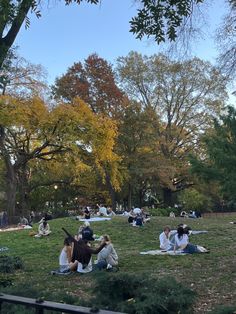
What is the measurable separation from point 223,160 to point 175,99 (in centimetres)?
3711

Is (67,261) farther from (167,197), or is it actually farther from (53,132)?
(167,197)

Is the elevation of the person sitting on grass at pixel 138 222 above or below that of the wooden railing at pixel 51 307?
above

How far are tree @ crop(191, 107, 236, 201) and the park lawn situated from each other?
94.1 inches

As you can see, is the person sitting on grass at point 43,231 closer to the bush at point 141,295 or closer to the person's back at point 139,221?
the person's back at point 139,221

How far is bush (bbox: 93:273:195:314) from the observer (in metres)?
6.11

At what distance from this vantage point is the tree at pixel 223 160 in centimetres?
1371

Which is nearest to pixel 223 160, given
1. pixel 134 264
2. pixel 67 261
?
pixel 134 264

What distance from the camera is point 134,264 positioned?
1357cm

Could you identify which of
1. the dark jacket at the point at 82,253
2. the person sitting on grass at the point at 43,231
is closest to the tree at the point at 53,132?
the person sitting on grass at the point at 43,231

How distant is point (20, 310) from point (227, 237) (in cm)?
1608

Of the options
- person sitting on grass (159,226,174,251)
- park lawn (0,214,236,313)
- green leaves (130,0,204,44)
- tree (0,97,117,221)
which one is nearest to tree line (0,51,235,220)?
tree (0,97,117,221)

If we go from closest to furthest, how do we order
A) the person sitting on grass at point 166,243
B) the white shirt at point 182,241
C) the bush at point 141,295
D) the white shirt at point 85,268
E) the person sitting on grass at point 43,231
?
the bush at point 141,295 → the white shirt at point 85,268 → the white shirt at point 182,241 → the person sitting on grass at point 166,243 → the person sitting on grass at point 43,231

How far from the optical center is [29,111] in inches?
1220

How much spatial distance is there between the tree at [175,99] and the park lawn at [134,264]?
24568 mm
